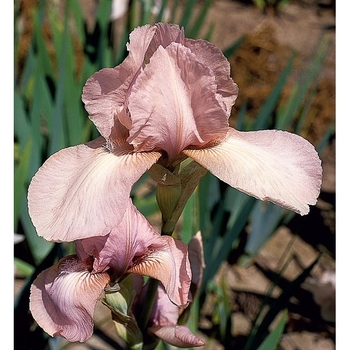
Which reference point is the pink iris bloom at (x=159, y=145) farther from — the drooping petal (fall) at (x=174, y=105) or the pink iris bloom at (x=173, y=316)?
the pink iris bloom at (x=173, y=316)

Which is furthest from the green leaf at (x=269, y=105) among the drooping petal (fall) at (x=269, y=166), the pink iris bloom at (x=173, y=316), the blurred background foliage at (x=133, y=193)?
the drooping petal (fall) at (x=269, y=166)

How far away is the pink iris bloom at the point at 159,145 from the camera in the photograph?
17.3 inches

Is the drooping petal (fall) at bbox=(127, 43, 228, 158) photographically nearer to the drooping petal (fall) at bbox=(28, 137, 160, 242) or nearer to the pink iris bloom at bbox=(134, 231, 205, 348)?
the drooping petal (fall) at bbox=(28, 137, 160, 242)

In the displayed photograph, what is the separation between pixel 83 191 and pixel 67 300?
11 cm

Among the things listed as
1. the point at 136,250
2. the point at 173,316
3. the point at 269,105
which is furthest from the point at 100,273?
the point at 269,105

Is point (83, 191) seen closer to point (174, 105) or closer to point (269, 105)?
point (174, 105)

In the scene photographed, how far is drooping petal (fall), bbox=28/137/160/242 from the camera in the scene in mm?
423

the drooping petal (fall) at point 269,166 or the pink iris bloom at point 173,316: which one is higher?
the drooping petal (fall) at point 269,166

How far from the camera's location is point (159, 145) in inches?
19.4

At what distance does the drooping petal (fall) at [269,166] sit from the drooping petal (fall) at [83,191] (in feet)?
0.20

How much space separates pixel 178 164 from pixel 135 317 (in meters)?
0.22

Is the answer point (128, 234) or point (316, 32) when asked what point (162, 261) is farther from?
point (316, 32)

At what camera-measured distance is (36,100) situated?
4.16 feet
